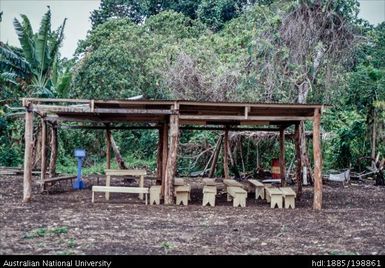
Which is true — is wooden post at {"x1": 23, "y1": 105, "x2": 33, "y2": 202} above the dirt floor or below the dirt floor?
above

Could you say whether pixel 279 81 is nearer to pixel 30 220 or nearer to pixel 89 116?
pixel 89 116

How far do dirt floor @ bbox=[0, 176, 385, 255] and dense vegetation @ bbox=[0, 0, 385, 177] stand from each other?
663 cm

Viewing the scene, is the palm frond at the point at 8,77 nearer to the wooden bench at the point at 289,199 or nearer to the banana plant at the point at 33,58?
the banana plant at the point at 33,58

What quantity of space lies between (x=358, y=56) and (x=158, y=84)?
905cm

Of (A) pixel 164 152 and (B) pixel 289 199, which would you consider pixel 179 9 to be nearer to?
(A) pixel 164 152

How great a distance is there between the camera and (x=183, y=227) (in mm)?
8797

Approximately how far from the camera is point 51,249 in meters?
6.70

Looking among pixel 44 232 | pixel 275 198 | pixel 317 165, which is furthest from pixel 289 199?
pixel 44 232

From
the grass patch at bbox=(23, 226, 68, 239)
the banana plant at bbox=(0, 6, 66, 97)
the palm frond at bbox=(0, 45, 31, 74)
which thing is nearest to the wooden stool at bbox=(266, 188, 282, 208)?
the grass patch at bbox=(23, 226, 68, 239)

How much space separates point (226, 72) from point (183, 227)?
11.6 meters

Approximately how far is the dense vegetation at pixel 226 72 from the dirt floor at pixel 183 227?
261 inches

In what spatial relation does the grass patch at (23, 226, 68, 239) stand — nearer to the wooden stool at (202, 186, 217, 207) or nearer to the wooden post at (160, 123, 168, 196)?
the wooden stool at (202, 186, 217, 207)

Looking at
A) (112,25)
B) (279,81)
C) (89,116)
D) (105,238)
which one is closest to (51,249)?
(105,238)

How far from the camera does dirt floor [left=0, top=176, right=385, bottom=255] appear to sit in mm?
7066
